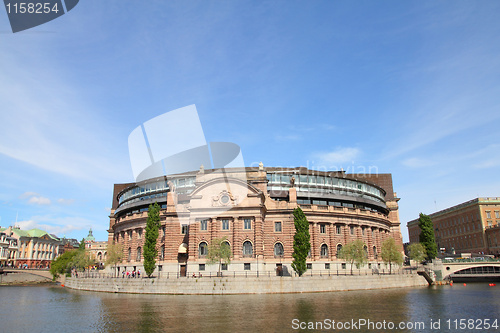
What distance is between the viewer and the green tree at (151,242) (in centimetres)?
5253

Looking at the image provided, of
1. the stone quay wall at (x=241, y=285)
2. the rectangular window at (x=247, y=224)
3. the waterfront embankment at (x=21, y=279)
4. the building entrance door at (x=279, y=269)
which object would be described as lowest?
the waterfront embankment at (x=21, y=279)

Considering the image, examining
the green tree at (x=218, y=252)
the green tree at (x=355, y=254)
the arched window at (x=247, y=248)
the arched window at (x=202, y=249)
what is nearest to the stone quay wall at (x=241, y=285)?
the green tree at (x=218, y=252)

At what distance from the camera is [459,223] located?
112 m

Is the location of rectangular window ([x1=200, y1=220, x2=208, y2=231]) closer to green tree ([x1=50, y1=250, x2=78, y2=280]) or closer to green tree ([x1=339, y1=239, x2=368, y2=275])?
green tree ([x1=339, y1=239, x2=368, y2=275])

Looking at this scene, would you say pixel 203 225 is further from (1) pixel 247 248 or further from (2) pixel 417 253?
(2) pixel 417 253

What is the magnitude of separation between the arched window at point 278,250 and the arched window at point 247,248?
17.9ft

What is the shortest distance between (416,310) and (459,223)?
9682cm

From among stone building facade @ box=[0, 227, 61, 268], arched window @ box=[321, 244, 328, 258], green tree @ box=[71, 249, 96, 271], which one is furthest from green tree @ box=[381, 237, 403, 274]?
stone building facade @ box=[0, 227, 61, 268]

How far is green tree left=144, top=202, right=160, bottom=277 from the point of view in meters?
52.5

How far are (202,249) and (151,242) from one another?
7.95 meters

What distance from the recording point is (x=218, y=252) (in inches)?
2019

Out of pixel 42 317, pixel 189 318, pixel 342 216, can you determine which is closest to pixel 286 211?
pixel 342 216

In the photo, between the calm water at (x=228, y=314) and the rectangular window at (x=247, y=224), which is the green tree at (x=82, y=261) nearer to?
the rectangular window at (x=247, y=224)

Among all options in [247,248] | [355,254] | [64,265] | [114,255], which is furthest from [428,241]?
[64,265]
